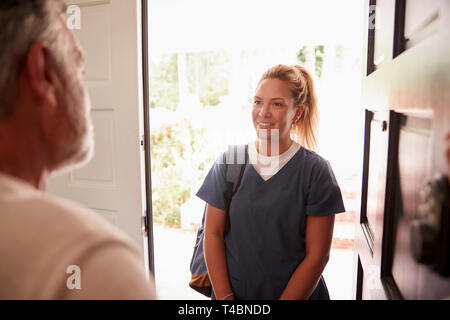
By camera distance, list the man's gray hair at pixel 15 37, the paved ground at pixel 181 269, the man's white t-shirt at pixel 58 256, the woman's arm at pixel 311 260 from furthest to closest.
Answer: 1. the paved ground at pixel 181 269
2. the woman's arm at pixel 311 260
3. the man's gray hair at pixel 15 37
4. the man's white t-shirt at pixel 58 256

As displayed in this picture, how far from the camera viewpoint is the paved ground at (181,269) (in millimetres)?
2691

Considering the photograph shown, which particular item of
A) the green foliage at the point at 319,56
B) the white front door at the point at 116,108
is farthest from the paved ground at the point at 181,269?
the green foliage at the point at 319,56

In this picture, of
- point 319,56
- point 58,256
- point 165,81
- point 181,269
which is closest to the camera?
point 58,256

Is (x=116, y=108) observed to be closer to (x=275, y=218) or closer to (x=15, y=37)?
(x=275, y=218)

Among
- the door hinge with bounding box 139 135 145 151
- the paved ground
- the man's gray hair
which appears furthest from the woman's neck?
the paved ground

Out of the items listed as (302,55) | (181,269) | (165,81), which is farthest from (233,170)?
(165,81)

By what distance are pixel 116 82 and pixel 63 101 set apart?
1158 mm

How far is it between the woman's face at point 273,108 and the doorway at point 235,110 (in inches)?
65.6

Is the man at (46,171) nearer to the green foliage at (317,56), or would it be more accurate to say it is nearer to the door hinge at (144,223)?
the door hinge at (144,223)

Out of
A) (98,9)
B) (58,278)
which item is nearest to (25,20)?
(58,278)

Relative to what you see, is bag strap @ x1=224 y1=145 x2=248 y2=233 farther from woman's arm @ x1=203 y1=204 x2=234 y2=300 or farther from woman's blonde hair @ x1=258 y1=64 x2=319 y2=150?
woman's blonde hair @ x1=258 y1=64 x2=319 y2=150

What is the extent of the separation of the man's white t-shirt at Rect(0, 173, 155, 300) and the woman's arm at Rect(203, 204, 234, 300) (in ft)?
2.77

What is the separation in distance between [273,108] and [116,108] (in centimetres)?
83

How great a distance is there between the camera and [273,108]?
125cm
